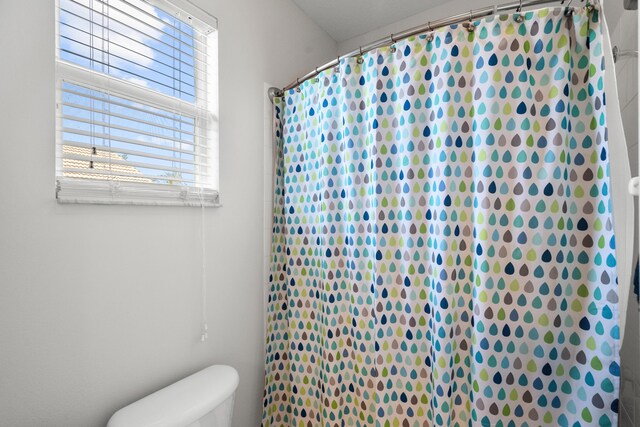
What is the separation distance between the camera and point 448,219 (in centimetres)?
111

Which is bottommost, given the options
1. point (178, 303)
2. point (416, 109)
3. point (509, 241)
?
point (178, 303)

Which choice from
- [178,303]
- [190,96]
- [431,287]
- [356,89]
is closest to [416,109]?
[356,89]

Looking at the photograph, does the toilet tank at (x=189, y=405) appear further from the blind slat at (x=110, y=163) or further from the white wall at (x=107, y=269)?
the blind slat at (x=110, y=163)

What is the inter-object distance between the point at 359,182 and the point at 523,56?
717 mm

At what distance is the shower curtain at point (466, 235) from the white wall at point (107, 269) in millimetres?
358

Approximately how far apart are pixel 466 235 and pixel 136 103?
1299mm

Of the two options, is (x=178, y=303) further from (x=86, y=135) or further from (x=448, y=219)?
(x=448, y=219)

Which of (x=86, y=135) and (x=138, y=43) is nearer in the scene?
(x=86, y=135)

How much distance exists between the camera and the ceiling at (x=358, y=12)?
1791 millimetres

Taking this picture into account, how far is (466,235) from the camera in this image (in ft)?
3.59

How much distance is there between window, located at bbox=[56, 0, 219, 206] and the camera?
37.2 inches

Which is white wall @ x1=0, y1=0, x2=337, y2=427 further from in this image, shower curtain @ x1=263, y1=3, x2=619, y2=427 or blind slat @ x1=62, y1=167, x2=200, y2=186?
shower curtain @ x1=263, y1=3, x2=619, y2=427

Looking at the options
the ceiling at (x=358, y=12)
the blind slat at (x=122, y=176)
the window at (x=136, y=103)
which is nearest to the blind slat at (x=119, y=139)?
the window at (x=136, y=103)

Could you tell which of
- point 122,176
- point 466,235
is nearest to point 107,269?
point 122,176
